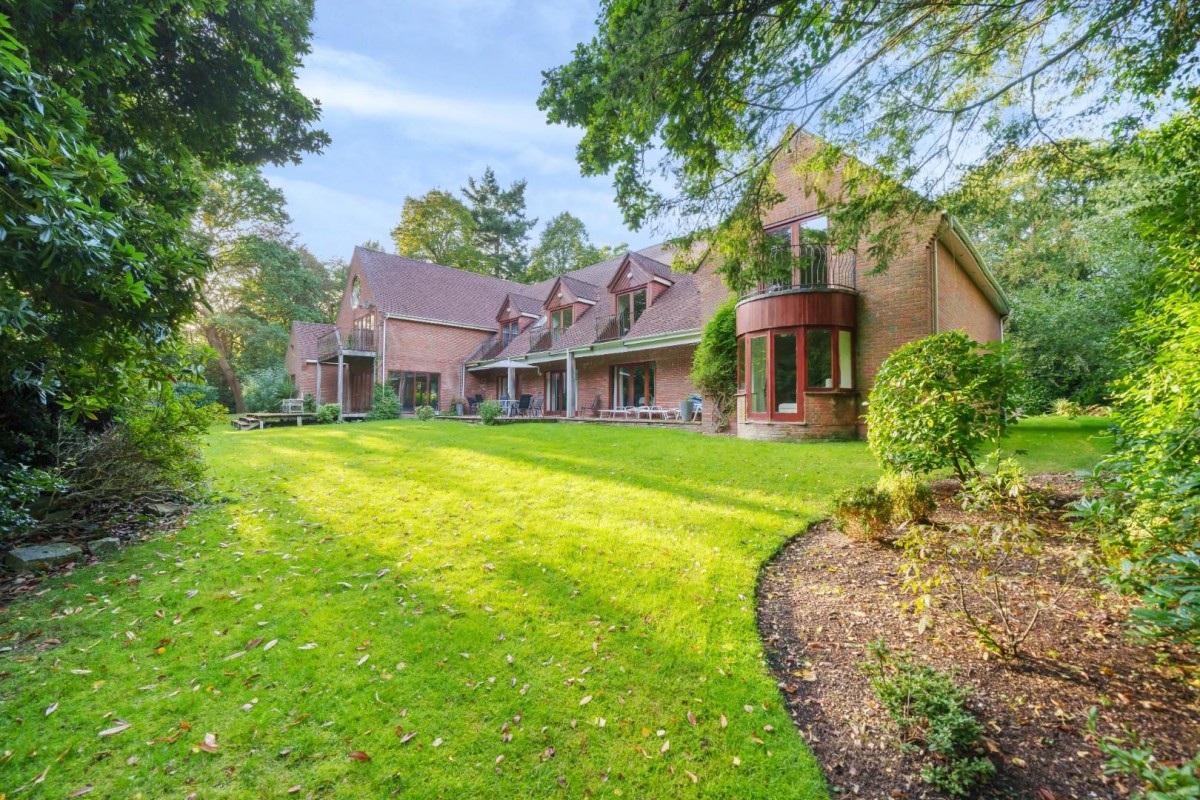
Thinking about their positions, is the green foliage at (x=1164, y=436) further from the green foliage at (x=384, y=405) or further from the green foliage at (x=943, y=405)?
the green foliage at (x=384, y=405)

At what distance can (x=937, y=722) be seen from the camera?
7.00 feet

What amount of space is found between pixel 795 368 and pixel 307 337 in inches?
1075

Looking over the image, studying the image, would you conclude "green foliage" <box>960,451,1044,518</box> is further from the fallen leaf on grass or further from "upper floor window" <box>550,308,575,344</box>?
"upper floor window" <box>550,308,575,344</box>

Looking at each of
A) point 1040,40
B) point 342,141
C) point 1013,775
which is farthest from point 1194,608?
point 342,141

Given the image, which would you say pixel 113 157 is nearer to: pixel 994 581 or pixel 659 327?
pixel 994 581

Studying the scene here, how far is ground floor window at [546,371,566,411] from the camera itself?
20.7 meters

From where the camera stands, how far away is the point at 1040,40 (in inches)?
212

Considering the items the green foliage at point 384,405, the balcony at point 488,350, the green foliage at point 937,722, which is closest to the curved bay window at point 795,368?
the green foliage at point 937,722

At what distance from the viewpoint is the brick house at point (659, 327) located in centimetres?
1103

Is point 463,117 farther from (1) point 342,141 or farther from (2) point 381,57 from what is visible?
(1) point 342,141

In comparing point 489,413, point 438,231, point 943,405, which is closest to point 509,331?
point 489,413

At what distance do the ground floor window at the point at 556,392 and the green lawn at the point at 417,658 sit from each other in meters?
14.9

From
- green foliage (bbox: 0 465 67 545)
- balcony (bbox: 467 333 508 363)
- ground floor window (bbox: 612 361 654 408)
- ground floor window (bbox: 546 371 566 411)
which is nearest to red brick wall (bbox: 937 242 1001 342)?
ground floor window (bbox: 612 361 654 408)

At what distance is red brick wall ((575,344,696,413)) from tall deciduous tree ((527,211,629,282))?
22.7 meters
